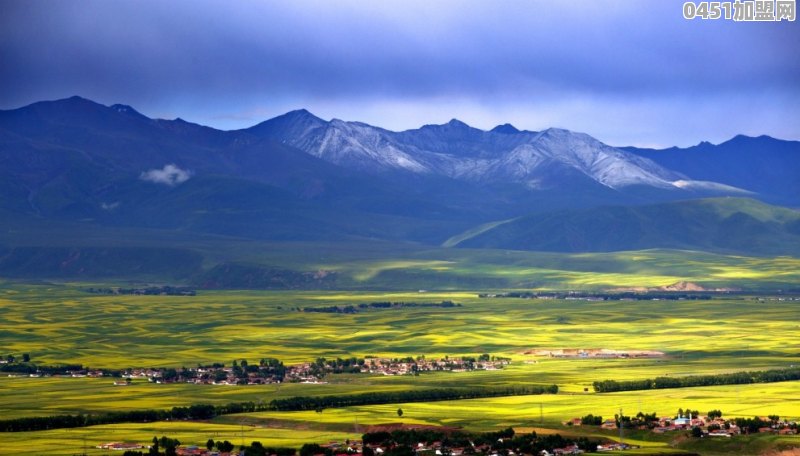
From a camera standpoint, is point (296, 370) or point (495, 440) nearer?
point (495, 440)

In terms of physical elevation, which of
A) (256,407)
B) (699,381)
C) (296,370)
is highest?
(296,370)

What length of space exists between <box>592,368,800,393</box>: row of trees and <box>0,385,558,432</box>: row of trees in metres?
6.37

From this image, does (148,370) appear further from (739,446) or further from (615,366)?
(739,446)

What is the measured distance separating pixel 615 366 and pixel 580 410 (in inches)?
1878

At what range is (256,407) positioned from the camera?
150m

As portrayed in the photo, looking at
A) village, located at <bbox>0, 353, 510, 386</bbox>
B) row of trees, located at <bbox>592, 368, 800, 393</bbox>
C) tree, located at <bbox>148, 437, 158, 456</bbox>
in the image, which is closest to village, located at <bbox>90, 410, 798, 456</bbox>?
tree, located at <bbox>148, 437, 158, 456</bbox>

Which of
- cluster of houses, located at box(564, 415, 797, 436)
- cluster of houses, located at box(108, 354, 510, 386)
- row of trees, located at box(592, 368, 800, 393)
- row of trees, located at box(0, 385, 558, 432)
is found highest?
cluster of houses, located at box(108, 354, 510, 386)

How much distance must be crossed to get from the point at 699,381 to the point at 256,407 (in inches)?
1978

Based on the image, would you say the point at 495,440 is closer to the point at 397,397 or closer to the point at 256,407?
the point at 256,407

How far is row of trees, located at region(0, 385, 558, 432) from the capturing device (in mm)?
138500

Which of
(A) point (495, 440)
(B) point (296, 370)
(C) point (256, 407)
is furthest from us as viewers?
(B) point (296, 370)

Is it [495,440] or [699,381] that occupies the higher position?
[699,381]

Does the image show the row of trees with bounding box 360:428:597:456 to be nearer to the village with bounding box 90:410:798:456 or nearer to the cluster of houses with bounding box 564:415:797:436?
the village with bounding box 90:410:798:456

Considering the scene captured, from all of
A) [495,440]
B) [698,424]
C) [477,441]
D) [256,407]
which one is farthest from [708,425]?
[256,407]
